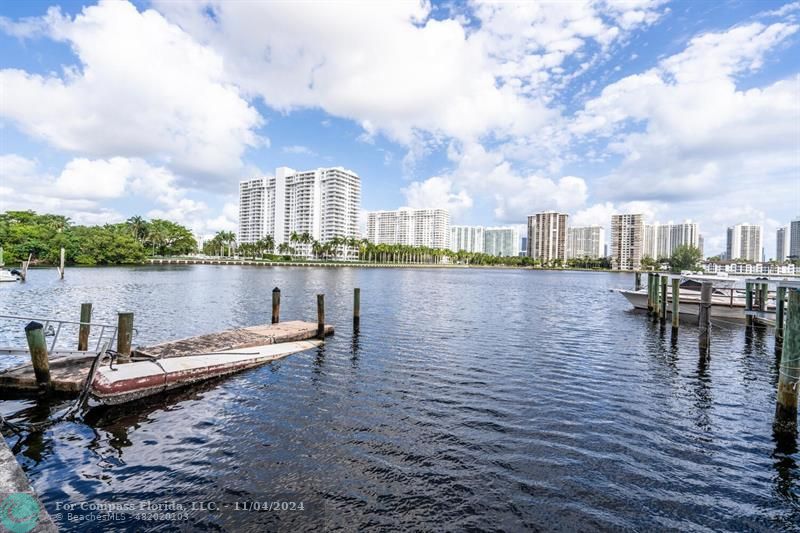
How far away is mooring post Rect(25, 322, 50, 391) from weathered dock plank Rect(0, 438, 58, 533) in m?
8.47

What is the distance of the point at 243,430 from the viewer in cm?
1164

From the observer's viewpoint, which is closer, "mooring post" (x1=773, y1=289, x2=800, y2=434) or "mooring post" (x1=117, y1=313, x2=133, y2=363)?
"mooring post" (x1=773, y1=289, x2=800, y2=434)

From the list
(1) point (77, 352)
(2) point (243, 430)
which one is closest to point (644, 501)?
(2) point (243, 430)

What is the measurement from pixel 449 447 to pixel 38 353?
545 inches

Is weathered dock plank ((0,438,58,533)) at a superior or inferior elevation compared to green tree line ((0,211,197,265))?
inferior

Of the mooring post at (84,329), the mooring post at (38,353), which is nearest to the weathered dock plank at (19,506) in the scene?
the mooring post at (38,353)

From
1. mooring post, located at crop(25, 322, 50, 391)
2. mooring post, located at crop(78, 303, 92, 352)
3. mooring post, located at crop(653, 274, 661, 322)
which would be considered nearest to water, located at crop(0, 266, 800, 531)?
mooring post, located at crop(25, 322, 50, 391)

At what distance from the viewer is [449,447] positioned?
10.7m

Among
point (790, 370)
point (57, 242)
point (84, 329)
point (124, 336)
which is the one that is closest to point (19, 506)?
point (124, 336)

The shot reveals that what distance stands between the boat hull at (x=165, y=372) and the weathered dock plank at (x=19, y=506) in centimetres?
717

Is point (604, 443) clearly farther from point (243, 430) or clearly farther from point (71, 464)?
point (71, 464)

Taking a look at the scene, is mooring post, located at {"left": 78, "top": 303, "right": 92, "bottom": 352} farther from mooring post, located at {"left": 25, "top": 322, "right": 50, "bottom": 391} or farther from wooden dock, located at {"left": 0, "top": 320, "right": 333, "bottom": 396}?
mooring post, located at {"left": 25, "top": 322, "right": 50, "bottom": 391}

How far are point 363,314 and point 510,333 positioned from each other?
13.7m

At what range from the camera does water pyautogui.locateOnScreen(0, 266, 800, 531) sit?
8078mm
